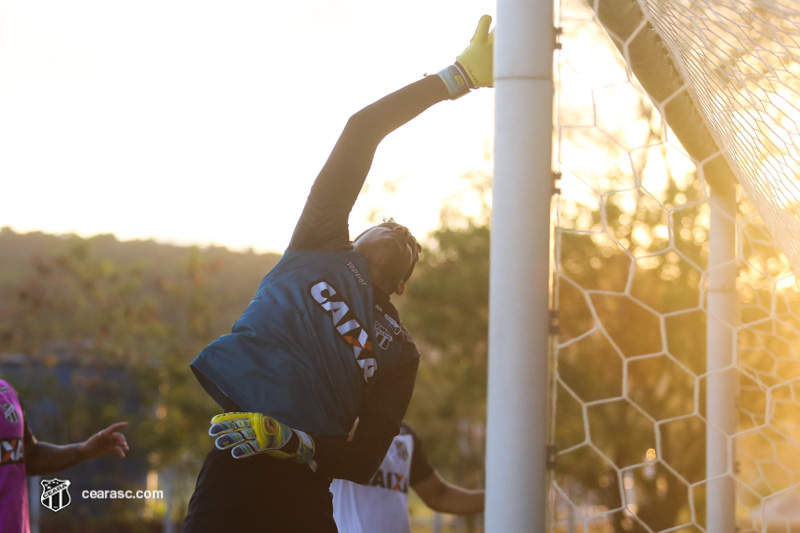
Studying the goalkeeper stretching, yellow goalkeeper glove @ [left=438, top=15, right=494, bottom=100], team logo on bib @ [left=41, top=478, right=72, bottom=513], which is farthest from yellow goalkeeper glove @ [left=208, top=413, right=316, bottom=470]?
team logo on bib @ [left=41, top=478, right=72, bottom=513]

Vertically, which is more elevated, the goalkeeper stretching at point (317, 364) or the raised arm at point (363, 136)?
the raised arm at point (363, 136)

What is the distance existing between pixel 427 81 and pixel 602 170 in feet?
21.2

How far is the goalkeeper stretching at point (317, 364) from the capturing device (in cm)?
192

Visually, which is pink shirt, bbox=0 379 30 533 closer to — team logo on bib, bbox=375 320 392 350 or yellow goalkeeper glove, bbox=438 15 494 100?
team logo on bib, bbox=375 320 392 350

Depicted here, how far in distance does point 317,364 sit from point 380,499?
149 cm

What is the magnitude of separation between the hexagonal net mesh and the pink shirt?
1.91 meters

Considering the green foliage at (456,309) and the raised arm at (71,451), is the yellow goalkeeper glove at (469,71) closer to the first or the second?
the raised arm at (71,451)

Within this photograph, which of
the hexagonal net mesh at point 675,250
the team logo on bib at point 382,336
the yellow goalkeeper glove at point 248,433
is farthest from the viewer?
the hexagonal net mesh at point 675,250

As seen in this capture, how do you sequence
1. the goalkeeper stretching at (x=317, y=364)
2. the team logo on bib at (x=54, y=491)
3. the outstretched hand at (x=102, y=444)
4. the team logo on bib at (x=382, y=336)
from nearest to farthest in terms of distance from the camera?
the goalkeeper stretching at (x=317, y=364)
the team logo on bib at (x=382, y=336)
the outstretched hand at (x=102, y=444)
the team logo on bib at (x=54, y=491)

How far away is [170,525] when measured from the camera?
35.8 feet

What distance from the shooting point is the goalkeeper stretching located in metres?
1.92

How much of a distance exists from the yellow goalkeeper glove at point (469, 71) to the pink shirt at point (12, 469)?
2.04 m

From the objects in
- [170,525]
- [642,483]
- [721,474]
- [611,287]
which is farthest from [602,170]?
[170,525]

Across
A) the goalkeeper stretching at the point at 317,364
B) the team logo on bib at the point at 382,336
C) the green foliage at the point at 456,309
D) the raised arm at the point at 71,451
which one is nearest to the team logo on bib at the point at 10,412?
the raised arm at the point at 71,451
